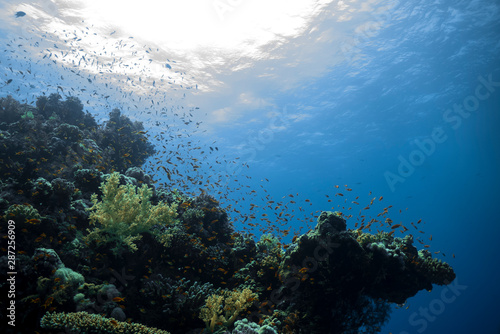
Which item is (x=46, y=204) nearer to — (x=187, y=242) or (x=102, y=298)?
(x=102, y=298)

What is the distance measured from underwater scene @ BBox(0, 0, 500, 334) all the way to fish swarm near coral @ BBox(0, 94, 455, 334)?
0.16 feet

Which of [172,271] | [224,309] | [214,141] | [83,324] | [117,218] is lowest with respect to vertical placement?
[83,324]

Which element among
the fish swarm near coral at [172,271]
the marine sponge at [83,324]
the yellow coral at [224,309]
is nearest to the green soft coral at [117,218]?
the fish swarm near coral at [172,271]

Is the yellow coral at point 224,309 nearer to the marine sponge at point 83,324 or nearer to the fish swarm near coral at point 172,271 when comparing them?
the fish swarm near coral at point 172,271

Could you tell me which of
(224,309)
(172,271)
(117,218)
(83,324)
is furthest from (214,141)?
(83,324)

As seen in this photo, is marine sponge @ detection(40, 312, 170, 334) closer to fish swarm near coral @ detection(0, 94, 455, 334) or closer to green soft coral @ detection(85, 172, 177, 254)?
fish swarm near coral @ detection(0, 94, 455, 334)

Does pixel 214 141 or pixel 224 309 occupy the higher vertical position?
pixel 214 141

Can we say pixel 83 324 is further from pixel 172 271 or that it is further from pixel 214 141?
pixel 214 141

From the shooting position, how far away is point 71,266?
215 inches

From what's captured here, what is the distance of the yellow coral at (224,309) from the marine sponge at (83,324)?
1.55 m

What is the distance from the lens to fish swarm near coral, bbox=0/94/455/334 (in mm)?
4504

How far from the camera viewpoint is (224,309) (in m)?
5.65

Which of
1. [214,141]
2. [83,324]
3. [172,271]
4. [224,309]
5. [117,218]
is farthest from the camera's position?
[214,141]

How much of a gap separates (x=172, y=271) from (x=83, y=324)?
349cm
